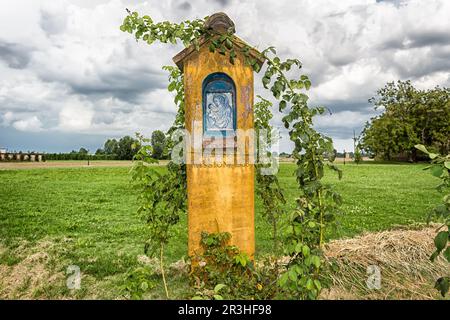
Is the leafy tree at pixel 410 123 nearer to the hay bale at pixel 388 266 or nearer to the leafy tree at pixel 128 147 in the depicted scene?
the leafy tree at pixel 128 147

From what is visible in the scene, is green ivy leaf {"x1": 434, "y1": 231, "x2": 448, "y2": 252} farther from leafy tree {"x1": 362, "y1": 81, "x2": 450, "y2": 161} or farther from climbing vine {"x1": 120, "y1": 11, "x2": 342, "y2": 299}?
leafy tree {"x1": 362, "y1": 81, "x2": 450, "y2": 161}

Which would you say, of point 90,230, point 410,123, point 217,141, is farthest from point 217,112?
point 410,123

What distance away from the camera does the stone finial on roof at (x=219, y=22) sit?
412 centimetres

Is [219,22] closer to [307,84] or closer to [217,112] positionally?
[217,112]

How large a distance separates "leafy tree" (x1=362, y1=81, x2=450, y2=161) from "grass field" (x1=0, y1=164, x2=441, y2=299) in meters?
27.1

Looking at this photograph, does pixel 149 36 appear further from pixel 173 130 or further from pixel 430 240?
pixel 430 240

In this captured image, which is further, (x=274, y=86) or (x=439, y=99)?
(x=439, y=99)

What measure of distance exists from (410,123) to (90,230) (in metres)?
40.0

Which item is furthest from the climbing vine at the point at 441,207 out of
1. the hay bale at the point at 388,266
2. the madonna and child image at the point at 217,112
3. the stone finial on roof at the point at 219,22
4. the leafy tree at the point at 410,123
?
the leafy tree at the point at 410,123

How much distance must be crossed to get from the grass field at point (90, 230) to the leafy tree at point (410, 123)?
27.1m

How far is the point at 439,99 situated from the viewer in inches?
1569

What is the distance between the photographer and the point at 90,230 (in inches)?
315

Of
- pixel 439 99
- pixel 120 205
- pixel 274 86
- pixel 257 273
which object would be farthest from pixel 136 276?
pixel 439 99
